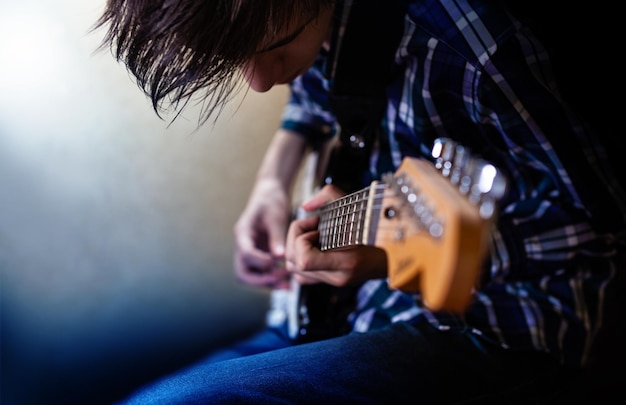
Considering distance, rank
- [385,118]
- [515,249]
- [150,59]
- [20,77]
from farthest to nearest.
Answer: [20,77]
[385,118]
[515,249]
[150,59]

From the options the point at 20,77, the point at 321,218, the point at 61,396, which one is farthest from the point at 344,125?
the point at 61,396

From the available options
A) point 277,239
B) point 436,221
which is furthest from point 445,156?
point 277,239

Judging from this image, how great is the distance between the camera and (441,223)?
34 centimetres

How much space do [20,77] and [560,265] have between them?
1.03 metres

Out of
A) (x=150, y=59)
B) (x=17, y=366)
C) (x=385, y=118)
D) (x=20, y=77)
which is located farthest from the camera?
(x=17, y=366)

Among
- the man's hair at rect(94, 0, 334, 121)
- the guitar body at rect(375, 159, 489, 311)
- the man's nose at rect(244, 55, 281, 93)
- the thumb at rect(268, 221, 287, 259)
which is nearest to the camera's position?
the guitar body at rect(375, 159, 489, 311)

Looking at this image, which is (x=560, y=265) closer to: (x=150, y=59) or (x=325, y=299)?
(x=325, y=299)

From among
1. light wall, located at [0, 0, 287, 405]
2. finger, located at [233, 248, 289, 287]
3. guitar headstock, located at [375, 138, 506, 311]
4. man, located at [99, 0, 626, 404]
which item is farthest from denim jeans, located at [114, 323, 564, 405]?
light wall, located at [0, 0, 287, 405]

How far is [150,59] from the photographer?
0.51m

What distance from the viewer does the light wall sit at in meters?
1.04

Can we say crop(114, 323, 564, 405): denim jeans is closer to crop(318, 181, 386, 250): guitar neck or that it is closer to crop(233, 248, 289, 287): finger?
crop(318, 181, 386, 250): guitar neck

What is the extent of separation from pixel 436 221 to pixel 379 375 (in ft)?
1.12

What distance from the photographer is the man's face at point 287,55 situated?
0.56 metres


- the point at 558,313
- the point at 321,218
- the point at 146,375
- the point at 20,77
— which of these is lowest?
the point at 146,375
